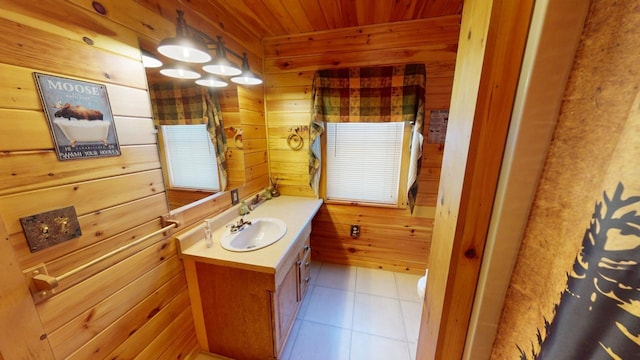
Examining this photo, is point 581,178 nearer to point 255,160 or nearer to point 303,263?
point 303,263

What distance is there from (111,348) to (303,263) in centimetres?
115

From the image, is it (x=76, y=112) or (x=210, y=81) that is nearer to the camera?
(x=76, y=112)

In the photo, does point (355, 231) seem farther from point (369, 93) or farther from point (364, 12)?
point (364, 12)

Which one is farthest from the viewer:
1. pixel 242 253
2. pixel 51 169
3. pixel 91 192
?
pixel 242 253

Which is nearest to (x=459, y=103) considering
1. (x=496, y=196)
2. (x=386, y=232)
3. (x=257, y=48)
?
(x=496, y=196)

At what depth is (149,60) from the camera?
3.66 ft

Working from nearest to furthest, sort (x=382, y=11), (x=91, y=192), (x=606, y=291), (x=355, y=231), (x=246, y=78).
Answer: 1. (x=606, y=291)
2. (x=91, y=192)
3. (x=246, y=78)
4. (x=382, y=11)
5. (x=355, y=231)

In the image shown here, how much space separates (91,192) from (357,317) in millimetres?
1916

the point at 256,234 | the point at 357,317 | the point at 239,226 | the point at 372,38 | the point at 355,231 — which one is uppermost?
the point at 372,38

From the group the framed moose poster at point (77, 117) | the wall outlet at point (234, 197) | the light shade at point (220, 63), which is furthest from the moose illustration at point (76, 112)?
the wall outlet at point (234, 197)

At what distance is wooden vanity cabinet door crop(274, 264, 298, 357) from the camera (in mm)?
1349

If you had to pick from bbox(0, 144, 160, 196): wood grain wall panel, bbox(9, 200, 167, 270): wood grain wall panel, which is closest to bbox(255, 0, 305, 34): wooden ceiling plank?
bbox(0, 144, 160, 196): wood grain wall panel

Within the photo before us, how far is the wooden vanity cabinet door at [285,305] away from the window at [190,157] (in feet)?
2.89

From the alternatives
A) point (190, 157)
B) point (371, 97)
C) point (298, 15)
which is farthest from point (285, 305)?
point (298, 15)
